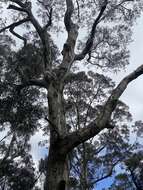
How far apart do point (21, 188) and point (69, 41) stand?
14606mm

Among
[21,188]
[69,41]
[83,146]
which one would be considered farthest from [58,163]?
[21,188]

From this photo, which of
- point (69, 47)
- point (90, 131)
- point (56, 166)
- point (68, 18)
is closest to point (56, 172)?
point (56, 166)

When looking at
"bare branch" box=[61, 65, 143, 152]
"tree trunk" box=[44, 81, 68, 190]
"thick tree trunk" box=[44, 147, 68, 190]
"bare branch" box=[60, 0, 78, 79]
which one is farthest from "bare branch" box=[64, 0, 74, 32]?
"thick tree trunk" box=[44, 147, 68, 190]

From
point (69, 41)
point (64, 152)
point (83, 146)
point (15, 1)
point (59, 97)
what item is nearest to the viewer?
point (64, 152)

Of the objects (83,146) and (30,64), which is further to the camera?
(83,146)

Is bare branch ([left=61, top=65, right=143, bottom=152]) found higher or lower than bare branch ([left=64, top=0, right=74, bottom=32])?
lower

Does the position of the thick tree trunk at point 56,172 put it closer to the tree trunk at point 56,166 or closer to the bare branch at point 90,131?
the tree trunk at point 56,166

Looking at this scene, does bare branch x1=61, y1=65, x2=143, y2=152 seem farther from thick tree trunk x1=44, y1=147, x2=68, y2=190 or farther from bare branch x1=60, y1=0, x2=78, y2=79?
bare branch x1=60, y1=0, x2=78, y2=79

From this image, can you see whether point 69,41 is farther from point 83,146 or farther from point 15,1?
point 83,146

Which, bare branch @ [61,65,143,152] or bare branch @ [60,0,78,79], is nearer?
bare branch @ [61,65,143,152]

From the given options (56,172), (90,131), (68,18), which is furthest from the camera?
(68,18)

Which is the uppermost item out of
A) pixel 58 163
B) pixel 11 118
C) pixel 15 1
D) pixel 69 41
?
pixel 15 1

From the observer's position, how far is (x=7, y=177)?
23719 mm

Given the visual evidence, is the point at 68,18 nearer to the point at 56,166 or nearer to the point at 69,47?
the point at 69,47
